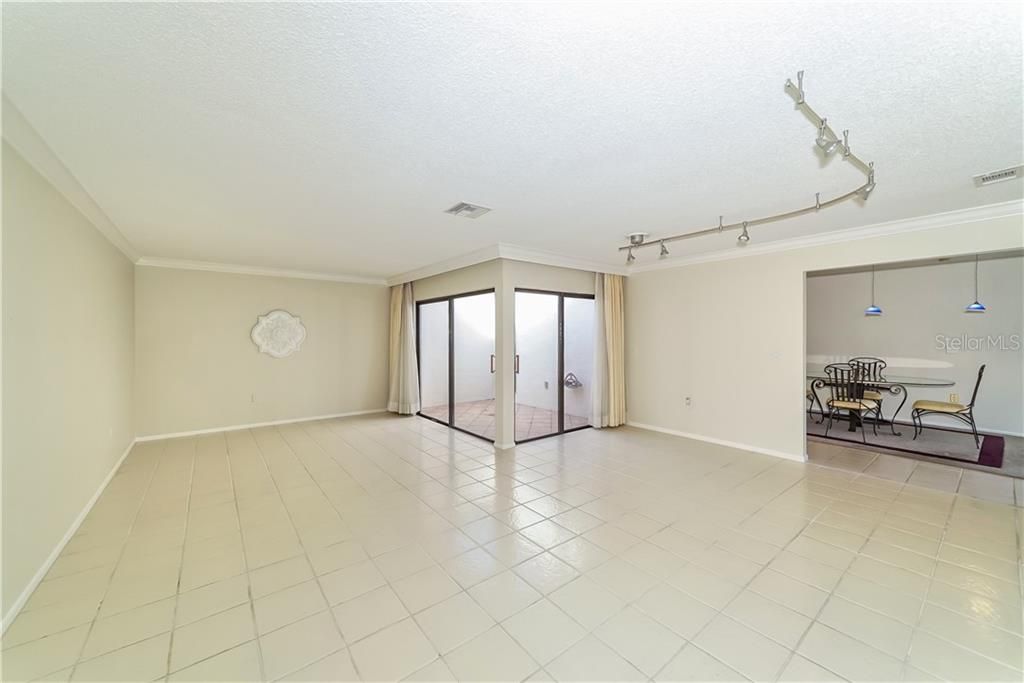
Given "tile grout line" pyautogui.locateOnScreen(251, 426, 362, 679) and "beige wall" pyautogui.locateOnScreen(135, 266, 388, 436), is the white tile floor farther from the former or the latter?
"beige wall" pyautogui.locateOnScreen(135, 266, 388, 436)

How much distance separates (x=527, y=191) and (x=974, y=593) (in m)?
3.46

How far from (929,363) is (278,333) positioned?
9.65 metres

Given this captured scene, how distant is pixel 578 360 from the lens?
19.9ft

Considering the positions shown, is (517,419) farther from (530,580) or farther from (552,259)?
(530,580)

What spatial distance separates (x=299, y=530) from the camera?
9.14 feet

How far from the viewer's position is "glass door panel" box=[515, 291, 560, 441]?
5.50 m

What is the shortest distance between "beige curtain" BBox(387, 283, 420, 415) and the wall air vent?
249 inches

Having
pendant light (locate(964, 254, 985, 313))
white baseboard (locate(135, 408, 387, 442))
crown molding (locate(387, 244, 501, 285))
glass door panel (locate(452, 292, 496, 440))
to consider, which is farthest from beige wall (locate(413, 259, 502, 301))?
pendant light (locate(964, 254, 985, 313))

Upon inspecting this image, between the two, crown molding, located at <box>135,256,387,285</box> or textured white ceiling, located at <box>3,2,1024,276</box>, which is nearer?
textured white ceiling, located at <box>3,2,1024,276</box>

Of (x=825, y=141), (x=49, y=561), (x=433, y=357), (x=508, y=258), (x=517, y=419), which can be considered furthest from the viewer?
(x=433, y=357)

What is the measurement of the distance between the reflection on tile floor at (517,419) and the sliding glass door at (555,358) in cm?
1

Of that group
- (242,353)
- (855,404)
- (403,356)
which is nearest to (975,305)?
(855,404)

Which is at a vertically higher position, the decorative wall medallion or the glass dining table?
the decorative wall medallion

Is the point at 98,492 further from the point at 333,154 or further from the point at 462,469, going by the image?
the point at 333,154
